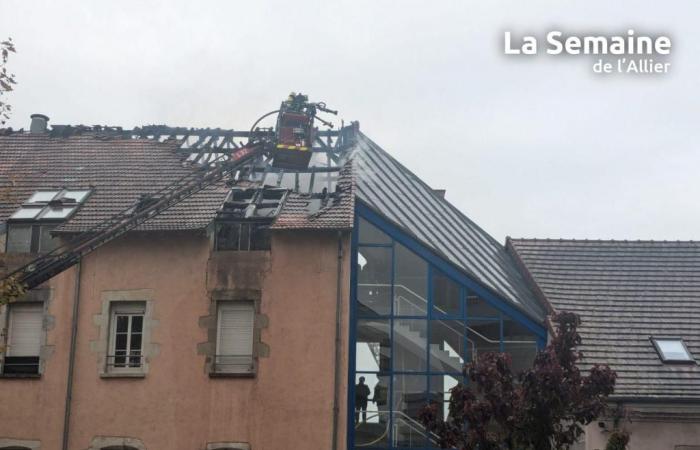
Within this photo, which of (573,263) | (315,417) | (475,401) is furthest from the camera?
(573,263)

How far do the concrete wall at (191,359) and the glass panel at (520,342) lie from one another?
12.2 ft

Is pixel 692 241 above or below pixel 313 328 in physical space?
above

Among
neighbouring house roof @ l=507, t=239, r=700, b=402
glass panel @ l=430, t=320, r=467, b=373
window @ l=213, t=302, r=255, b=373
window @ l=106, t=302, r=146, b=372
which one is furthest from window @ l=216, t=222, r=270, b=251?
neighbouring house roof @ l=507, t=239, r=700, b=402

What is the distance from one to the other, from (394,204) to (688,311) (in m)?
7.34

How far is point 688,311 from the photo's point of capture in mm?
23438

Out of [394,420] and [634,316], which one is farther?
[634,316]

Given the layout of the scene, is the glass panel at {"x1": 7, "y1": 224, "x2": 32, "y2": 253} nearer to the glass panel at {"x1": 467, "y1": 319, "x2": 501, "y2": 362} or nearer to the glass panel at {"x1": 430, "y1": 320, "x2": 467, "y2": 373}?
the glass panel at {"x1": 430, "y1": 320, "x2": 467, "y2": 373}

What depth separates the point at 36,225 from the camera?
70.5 ft

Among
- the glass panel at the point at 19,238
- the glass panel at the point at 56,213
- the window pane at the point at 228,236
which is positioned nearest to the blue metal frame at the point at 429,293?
the window pane at the point at 228,236

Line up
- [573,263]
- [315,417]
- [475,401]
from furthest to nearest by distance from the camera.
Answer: [573,263] → [315,417] → [475,401]

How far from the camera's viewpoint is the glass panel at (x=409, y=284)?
69.1 feet

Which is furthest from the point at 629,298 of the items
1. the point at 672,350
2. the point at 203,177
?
the point at 203,177

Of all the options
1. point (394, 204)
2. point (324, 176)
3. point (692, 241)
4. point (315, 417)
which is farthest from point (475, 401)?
point (692, 241)

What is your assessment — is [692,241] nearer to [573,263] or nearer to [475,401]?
[573,263]
